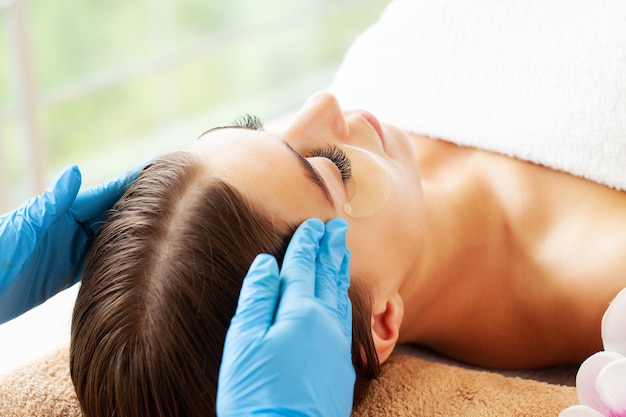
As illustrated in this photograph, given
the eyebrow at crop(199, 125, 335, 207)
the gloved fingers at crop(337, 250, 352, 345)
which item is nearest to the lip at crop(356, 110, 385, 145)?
the eyebrow at crop(199, 125, 335, 207)

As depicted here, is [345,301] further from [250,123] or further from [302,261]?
[250,123]

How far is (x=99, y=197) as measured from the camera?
122 centimetres

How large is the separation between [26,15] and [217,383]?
5.01 ft

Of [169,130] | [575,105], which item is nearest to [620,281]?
[575,105]

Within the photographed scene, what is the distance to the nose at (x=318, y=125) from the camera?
117 cm

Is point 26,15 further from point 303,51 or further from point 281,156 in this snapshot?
point 303,51

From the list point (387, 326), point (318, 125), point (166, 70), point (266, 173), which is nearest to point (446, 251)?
point (387, 326)

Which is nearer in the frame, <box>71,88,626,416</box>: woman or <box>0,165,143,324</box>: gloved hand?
<box>71,88,626,416</box>: woman

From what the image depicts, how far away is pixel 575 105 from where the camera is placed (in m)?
1.38

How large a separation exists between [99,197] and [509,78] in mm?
794

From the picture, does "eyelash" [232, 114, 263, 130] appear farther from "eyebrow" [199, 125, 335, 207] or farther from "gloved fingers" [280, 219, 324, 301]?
"gloved fingers" [280, 219, 324, 301]

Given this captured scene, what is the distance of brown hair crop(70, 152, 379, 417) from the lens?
93 centimetres

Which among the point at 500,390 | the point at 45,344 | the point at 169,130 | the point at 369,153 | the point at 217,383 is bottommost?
the point at 169,130

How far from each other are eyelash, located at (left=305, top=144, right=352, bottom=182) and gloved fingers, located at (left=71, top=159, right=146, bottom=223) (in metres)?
0.28
